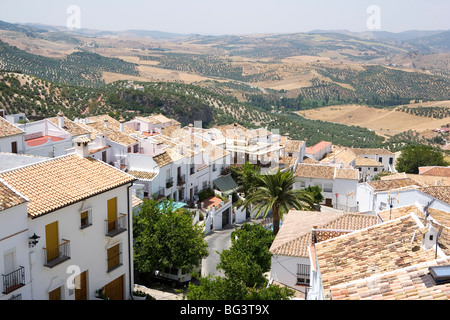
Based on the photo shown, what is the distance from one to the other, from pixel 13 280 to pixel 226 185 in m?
28.0

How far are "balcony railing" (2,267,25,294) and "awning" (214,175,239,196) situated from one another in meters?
26.3

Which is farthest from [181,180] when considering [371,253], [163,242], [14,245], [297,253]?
[371,253]

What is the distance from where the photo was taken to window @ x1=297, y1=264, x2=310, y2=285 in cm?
1984

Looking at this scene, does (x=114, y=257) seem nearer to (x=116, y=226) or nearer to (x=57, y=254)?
(x=116, y=226)

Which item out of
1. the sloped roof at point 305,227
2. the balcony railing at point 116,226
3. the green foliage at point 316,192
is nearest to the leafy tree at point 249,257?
the sloped roof at point 305,227

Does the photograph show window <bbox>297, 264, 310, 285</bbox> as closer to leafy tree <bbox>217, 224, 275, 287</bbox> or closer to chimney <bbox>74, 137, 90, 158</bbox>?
leafy tree <bbox>217, 224, 275, 287</bbox>

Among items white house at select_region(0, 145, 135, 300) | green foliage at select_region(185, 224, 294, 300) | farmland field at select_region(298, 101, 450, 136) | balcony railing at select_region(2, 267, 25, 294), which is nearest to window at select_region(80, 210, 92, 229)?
white house at select_region(0, 145, 135, 300)

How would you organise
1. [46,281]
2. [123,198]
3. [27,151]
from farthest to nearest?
[27,151], [123,198], [46,281]

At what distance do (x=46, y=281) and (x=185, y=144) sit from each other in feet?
88.0

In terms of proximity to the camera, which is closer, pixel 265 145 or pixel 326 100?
pixel 265 145

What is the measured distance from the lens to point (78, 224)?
15516 mm

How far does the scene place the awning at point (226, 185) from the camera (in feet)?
131
